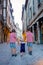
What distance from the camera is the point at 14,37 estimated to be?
12336 mm

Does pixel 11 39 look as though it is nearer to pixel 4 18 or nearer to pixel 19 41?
pixel 19 41

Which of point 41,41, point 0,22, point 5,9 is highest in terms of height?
point 5,9

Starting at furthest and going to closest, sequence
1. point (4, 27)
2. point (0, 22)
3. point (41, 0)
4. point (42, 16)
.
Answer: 1. point (4, 27)
2. point (0, 22)
3. point (41, 0)
4. point (42, 16)

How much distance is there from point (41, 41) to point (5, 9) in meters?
30.1

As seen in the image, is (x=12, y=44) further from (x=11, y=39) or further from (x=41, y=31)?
(x=41, y=31)

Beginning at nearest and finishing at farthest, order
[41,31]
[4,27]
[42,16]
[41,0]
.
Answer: [42,16], [41,0], [41,31], [4,27]

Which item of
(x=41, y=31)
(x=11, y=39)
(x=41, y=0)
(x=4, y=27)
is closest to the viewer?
(x=11, y=39)

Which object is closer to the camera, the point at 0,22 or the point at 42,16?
the point at 42,16

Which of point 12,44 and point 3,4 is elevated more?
point 3,4

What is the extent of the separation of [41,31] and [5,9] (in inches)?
1117

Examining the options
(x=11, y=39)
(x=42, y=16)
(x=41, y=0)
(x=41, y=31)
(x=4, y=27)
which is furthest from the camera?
(x=4, y=27)

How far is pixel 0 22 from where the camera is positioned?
5775cm

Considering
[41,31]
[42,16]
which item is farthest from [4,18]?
[42,16]

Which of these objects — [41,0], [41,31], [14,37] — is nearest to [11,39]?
[14,37]
